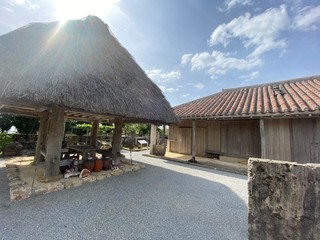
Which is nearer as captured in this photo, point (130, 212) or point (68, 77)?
point (130, 212)

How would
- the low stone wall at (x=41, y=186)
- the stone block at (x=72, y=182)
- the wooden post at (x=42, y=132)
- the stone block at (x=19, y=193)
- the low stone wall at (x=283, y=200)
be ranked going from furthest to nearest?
the wooden post at (x=42, y=132) → the stone block at (x=72, y=182) → the low stone wall at (x=41, y=186) → the stone block at (x=19, y=193) → the low stone wall at (x=283, y=200)

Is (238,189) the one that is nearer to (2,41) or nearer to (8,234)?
(8,234)

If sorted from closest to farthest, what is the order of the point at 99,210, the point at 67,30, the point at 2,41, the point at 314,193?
the point at 314,193, the point at 99,210, the point at 2,41, the point at 67,30

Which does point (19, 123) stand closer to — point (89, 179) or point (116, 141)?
point (116, 141)

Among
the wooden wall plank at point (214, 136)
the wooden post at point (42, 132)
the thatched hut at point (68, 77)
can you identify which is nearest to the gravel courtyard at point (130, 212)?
the thatched hut at point (68, 77)

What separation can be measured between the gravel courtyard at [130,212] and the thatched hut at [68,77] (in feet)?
5.23

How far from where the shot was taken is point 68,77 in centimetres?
453

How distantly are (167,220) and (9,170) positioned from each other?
5646mm

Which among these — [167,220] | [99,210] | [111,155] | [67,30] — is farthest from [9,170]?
[167,220]

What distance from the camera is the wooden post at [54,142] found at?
16.4ft

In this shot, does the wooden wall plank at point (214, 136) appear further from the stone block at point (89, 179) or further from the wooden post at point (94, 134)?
the stone block at point (89, 179)

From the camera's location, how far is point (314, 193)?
2.01 meters

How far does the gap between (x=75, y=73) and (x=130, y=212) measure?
3937 millimetres

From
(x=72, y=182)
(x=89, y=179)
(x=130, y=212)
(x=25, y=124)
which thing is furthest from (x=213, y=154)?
(x=25, y=124)
